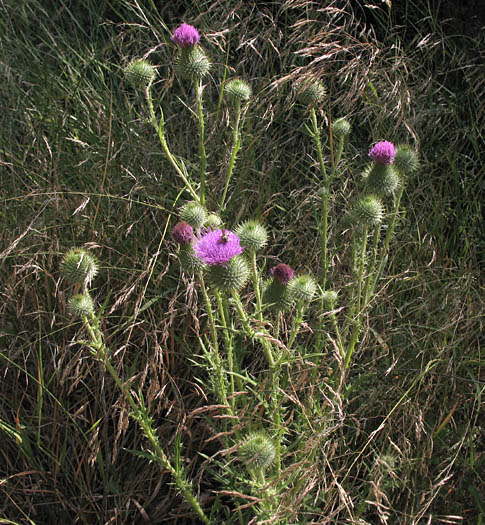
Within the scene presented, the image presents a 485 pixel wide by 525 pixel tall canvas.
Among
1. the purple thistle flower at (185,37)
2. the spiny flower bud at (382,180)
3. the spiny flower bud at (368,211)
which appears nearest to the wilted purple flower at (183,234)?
the spiny flower bud at (368,211)

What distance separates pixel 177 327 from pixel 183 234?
793 millimetres

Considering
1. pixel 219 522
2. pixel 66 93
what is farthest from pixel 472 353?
pixel 66 93

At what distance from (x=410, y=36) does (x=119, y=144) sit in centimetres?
224

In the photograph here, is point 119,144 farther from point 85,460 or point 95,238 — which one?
point 85,460

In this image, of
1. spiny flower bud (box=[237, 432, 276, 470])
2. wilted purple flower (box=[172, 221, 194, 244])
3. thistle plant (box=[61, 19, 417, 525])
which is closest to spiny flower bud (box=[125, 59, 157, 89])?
thistle plant (box=[61, 19, 417, 525])

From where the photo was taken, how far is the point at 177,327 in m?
2.75

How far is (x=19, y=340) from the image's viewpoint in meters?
2.78

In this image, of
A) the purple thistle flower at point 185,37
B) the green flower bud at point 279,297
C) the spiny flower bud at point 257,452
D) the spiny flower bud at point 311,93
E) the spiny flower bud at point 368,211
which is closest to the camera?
the spiny flower bud at point 257,452

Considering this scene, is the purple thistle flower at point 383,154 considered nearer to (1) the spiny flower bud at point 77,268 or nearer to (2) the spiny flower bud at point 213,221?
(2) the spiny flower bud at point 213,221

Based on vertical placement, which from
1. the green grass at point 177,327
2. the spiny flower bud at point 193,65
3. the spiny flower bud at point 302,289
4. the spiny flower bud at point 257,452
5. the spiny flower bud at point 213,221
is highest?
the spiny flower bud at point 193,65

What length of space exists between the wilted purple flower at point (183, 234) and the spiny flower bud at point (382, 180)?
698 millimetres

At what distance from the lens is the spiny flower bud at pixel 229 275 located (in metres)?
1.96

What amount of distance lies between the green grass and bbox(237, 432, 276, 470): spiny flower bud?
3.6 inches

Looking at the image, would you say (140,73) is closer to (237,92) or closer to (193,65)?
(193,65)
